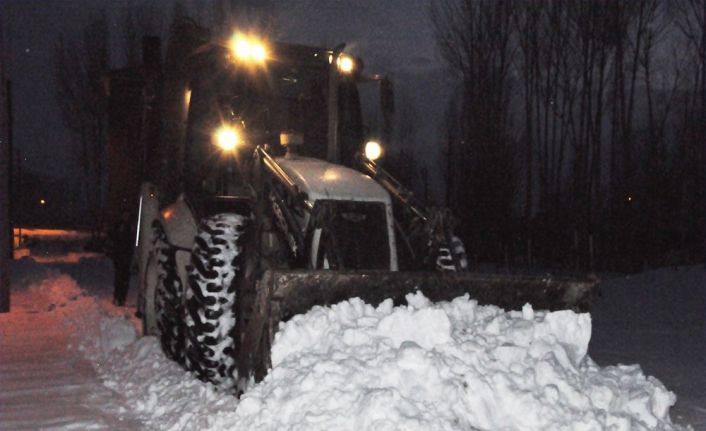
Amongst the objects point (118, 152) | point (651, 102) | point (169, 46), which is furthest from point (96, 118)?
point (169, 46)

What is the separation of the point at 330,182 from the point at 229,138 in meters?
1.26

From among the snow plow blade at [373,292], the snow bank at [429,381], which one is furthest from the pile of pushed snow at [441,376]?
the snow plow blade at [373,292]

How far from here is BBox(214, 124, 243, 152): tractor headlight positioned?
7.18 metres

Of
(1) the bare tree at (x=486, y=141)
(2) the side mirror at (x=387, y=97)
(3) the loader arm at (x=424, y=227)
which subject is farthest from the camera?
(1) the bare tree at (x=486, y=141)

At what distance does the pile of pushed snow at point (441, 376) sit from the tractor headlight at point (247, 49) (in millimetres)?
2975

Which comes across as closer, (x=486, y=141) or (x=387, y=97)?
(x=387, y=97)

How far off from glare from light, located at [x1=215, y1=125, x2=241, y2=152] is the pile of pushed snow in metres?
2.41

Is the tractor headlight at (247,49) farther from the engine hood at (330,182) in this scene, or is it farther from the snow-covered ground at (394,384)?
the snow-covered ground at (394,384)

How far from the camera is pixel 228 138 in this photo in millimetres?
7199

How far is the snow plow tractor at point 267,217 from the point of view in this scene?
577 centimetres

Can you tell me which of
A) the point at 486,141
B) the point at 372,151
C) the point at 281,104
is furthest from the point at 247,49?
the point at 486,141

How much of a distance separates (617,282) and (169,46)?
12.1 metres

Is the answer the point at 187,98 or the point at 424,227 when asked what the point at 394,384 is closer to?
the point at 424,227

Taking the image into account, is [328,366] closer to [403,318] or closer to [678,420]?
[403,318]
